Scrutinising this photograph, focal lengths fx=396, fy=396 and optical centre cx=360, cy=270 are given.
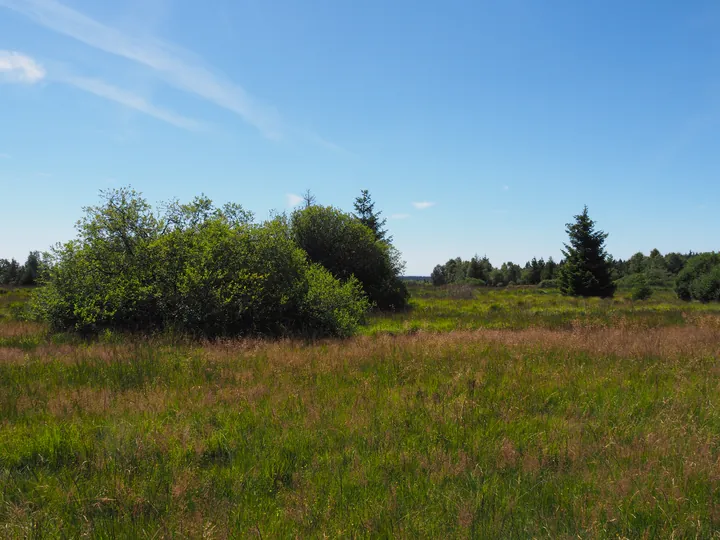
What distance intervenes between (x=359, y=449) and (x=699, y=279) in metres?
48.1

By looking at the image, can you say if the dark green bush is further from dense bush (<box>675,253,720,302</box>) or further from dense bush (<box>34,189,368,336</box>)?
dense bush (<box>34,189,368,336</box>)

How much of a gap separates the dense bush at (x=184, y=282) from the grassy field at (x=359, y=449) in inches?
178

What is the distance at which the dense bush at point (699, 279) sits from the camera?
122 ft

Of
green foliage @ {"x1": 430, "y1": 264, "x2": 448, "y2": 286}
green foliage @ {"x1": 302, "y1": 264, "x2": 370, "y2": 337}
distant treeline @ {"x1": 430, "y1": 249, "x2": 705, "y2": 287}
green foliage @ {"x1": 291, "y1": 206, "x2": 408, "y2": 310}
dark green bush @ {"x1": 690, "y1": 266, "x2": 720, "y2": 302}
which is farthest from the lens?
green foliage @ {"x1": 430, "y1": 264, "x2": 448, "y2": 286}

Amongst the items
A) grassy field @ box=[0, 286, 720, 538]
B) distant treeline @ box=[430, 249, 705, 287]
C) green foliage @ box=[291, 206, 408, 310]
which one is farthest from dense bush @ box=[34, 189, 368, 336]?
distant treeline @ box=[430, 249, 705, 287]

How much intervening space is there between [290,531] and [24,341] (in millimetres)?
11950

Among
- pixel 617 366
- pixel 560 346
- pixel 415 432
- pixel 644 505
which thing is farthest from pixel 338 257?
pixel 644 505

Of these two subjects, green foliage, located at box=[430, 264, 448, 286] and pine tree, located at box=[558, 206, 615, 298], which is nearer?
pine tree, located at box=[558, 206, 615, 298]

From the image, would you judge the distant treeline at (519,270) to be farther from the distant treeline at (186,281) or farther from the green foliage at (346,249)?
the distant treeline at (186,281)

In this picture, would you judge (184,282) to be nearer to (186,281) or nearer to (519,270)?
(186,281)

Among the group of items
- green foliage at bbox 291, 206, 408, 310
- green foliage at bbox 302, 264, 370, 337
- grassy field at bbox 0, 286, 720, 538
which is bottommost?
grassy field at bbox 0, 286, 720, 538

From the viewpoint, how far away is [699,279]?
38.8 metres

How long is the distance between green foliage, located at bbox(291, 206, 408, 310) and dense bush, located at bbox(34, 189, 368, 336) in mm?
11538

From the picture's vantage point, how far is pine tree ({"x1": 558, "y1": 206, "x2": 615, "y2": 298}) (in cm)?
4231
